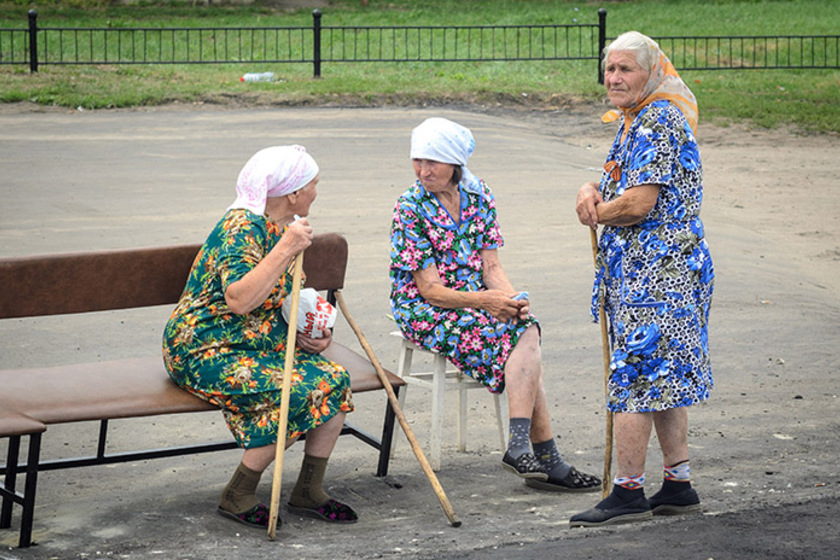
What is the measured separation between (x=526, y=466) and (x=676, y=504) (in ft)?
1.96

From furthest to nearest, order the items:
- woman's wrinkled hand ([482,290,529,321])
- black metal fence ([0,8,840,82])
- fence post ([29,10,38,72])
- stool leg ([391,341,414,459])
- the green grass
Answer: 1. black metal fence ([0,8,840,82])
2. fence post ([29,10,38,72])
3. the green grass
4. stool leg ([391,341,414,459])
5. woman's wrinkled hand ([482,290,529,321])

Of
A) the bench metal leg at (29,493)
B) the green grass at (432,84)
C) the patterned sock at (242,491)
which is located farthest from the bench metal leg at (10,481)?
the green grass at (432,84)

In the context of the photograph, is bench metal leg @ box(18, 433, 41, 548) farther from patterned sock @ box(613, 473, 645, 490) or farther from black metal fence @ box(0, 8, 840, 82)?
black metal fence @ box(0, 8, 840, 82)

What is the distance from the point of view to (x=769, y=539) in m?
4.34

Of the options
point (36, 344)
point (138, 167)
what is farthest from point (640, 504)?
point (138, 167)

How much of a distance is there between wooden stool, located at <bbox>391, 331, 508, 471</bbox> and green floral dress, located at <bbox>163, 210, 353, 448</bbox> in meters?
0.58

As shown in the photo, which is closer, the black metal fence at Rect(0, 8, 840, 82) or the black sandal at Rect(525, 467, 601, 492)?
the black sandal at Rect(525, 467, 601, 492)

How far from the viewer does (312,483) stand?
469 cm

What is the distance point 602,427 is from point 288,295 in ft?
5.99

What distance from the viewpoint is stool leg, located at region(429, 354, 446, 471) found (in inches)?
204

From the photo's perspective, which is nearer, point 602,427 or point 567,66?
point 602,427

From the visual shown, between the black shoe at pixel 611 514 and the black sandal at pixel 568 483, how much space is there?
1.38ft

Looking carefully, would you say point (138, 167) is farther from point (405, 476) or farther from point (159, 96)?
point (405, 476)

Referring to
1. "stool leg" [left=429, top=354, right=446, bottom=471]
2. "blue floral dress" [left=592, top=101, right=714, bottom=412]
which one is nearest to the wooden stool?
"stool leg" [left=429, top=354, right=446, bottom=471]
